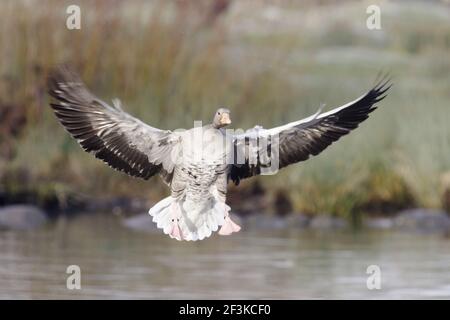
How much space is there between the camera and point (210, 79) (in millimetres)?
19141

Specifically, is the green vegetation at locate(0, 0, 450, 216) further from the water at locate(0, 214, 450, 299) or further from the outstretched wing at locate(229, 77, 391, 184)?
the outstretched wing at locate(229, 77, 391, 184)

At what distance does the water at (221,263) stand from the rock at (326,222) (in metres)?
0.44

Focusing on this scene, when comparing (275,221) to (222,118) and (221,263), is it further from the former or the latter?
(222,118)

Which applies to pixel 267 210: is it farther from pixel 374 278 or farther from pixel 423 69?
pixel 423 69

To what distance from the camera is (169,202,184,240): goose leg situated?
10359 mm

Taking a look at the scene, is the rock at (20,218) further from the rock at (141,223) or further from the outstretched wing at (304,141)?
the outstretched wing at (304,141)

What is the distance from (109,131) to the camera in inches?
407

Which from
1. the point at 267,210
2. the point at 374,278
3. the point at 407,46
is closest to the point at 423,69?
the point at 407,46

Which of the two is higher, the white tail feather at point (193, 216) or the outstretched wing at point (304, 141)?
the outstretched wing at point (304, 141)

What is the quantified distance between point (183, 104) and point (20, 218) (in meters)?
3.72

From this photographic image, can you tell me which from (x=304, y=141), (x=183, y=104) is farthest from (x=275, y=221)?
(x=304, y=141)

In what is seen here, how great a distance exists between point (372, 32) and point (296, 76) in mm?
7853

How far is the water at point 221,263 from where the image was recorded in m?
11.7

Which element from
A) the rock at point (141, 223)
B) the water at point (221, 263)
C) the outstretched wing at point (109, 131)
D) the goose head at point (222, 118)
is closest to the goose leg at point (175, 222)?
the outstretched wing at point (109, 131)
